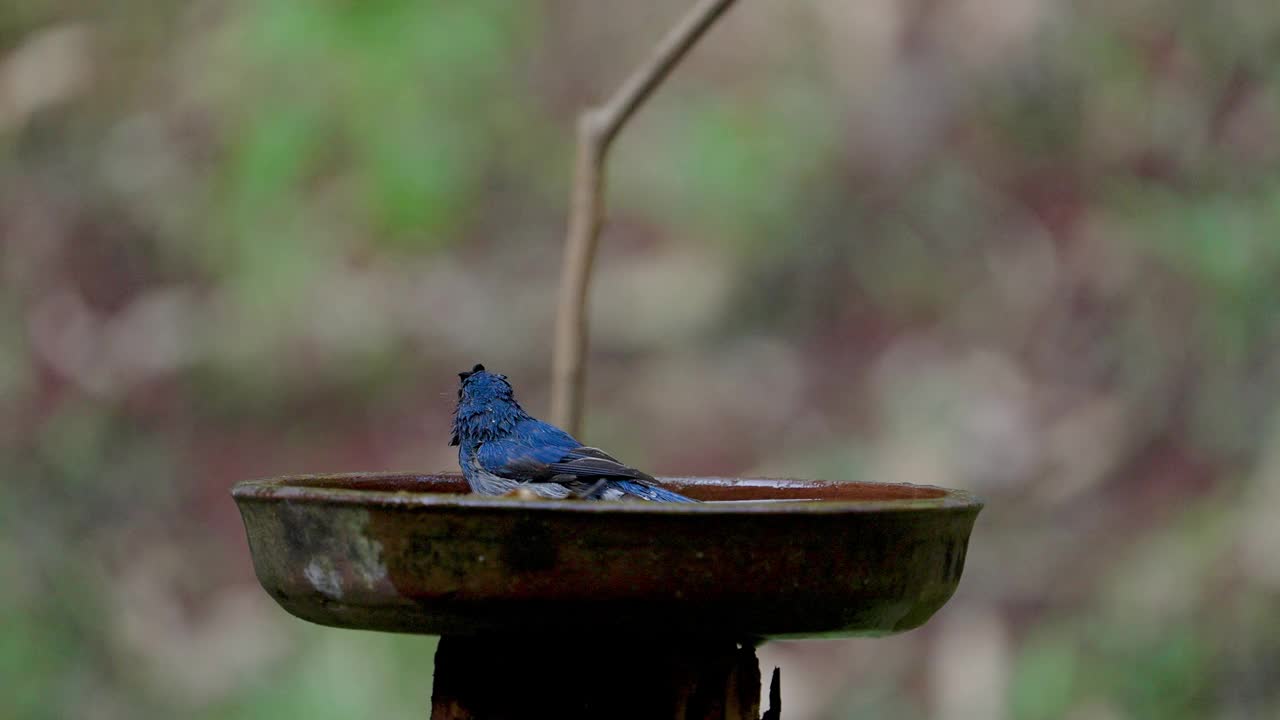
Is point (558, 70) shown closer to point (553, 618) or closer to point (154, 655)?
point (154, 655)

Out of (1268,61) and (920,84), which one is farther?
(920,84)

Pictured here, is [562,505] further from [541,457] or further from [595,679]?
[541,457]

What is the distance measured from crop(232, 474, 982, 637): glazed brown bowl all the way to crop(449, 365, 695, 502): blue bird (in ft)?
1.97

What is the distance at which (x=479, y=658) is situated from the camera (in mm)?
1841

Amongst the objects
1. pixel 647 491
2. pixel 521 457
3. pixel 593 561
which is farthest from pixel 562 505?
pixel 521 457

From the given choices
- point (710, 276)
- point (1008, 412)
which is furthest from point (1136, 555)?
point (710, 276)

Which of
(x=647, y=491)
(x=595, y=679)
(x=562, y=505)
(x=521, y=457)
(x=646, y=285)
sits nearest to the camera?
(x=562, y=505)

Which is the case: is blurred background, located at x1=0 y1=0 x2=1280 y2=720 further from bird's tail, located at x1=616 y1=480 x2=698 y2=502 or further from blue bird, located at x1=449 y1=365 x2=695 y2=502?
bird's tail, located at x1=616 y1=480 x2=698 y2=502

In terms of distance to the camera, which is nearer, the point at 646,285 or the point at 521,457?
the point at 521,457

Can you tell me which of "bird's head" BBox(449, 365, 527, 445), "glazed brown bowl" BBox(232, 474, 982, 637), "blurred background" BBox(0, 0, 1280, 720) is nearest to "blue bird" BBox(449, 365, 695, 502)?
"bird's head" BBox(449, 365, 527, 445)

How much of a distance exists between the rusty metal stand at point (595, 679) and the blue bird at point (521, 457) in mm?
433

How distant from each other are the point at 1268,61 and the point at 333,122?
3513 millimetres

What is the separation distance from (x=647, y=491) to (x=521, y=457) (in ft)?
0.79

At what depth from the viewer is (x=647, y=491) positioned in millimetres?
2219
